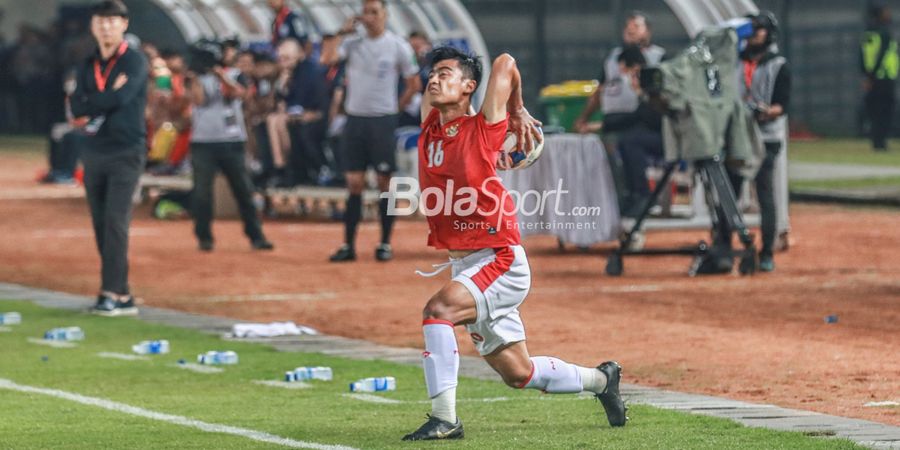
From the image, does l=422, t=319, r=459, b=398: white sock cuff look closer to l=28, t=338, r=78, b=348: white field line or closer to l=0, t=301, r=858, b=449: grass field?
l=0, t=301, r=858, b=449: grass field

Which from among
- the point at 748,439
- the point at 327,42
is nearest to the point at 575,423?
the point at 748,439

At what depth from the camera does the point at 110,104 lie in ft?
47.0

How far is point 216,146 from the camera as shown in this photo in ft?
64.2

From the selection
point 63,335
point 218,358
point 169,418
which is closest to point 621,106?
point 63,335

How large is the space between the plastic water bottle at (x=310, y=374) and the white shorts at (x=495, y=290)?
2447mm

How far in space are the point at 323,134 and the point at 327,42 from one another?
9.01 ft

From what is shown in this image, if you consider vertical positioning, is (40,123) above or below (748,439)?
below

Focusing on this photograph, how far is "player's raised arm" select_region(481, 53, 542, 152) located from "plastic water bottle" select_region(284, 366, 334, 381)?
255 cm

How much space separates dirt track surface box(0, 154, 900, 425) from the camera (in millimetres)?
10961

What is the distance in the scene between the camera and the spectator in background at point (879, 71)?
3388 cm

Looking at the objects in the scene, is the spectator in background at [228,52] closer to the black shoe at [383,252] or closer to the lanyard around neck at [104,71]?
the black shoe at [383,252]

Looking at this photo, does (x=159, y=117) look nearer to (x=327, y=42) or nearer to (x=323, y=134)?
(x=323, y=134)

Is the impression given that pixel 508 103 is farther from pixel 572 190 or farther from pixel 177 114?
pixel 177 114

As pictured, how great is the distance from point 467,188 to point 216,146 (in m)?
11.4
